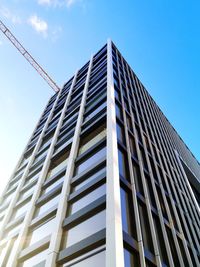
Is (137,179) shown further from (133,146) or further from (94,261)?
(94,261)

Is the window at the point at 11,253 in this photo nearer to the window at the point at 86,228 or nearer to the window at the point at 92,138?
the window at the point at 86,228

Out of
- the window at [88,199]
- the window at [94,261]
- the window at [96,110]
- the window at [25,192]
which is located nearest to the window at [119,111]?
the window at [96,110]

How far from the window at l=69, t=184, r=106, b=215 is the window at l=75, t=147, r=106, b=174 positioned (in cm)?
237

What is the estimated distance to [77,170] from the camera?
15508 mm

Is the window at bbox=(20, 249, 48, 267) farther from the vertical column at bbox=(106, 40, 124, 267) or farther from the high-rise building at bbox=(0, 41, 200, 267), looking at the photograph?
the vertical column at bbox=(106, 40, 124, 267)

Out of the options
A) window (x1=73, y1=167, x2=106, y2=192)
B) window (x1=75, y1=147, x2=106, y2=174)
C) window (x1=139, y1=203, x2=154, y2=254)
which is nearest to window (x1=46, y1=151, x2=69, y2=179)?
window (x1=75, y1=147, x2=106, y2=174)

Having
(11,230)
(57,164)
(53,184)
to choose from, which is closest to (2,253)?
(11,230)

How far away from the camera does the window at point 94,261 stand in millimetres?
9062

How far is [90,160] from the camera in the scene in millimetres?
15180

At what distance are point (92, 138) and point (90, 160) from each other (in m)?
2.62

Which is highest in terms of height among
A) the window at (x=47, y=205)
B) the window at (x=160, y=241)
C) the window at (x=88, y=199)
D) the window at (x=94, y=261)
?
the window at (x=47, y=205)

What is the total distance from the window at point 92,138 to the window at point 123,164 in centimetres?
234

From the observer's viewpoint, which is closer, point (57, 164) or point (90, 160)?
point (90, 160)

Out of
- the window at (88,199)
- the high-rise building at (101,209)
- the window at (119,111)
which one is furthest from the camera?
the window at (119,111)
